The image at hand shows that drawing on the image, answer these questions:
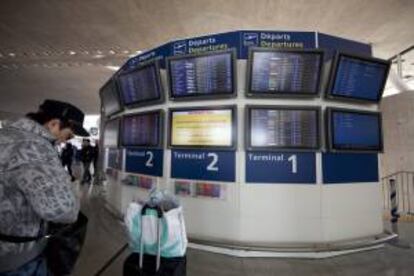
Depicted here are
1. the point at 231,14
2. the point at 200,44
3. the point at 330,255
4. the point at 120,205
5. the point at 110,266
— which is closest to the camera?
the point at 110,266

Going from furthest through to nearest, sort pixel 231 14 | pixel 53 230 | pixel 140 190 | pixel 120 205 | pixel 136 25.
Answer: pixel 136 25, pixel 231 14, pixel 120 205, pixel 140 190, pixel 53 230

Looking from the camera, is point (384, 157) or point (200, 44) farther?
point (384, 157)

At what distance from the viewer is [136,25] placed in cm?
758

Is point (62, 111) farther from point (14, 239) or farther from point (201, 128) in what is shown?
point (201, 128)

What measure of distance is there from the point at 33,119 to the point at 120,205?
421 cm

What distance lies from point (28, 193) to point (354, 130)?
4016 millimetres

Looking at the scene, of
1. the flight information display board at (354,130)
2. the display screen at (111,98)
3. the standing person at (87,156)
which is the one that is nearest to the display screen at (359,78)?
the flight information display board at (354,130)

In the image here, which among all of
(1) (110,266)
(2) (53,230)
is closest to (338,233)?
(1) (110,266)

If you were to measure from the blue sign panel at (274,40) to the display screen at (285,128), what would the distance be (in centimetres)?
88

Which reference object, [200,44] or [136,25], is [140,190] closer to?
[200,44]

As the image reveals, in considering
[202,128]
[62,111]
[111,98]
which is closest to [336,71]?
[202,128]

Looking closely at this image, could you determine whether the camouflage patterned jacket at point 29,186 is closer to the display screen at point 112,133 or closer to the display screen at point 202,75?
the display screen at point 202,75

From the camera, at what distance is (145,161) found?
5.00m

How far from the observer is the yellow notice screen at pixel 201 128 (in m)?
4.17
